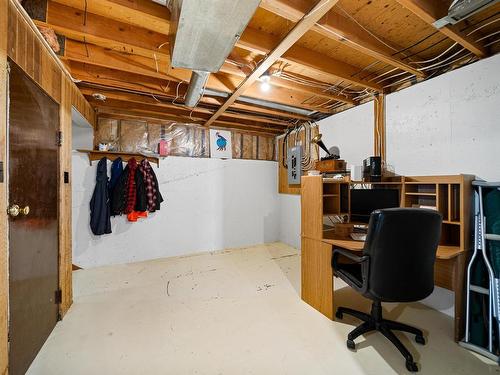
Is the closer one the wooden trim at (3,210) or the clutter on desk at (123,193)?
the wooden trim at (3,210)

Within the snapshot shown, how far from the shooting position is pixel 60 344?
1.68 metres

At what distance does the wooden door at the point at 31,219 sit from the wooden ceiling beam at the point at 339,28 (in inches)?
65.9

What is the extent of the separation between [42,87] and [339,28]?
2.30m

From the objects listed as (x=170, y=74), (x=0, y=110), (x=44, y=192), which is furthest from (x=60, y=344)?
(x=170, y=74)

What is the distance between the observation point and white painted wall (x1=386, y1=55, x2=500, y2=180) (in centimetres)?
186

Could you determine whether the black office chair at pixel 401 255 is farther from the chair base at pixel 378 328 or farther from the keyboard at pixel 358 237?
the keyboard at pixel 358 237

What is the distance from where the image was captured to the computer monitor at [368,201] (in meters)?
2.35

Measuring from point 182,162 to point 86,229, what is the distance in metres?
1.74

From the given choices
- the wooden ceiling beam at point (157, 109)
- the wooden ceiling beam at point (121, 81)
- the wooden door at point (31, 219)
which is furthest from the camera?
the wooden ceiling beam at point (157, 109)

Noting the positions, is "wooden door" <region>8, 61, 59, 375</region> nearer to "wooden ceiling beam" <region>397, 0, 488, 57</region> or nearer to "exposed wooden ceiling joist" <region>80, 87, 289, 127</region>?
"exposed wooden ceiling joist" <region>80, 87, 289, 127</region>

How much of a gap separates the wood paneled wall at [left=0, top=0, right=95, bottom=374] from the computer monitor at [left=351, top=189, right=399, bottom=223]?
116 inches

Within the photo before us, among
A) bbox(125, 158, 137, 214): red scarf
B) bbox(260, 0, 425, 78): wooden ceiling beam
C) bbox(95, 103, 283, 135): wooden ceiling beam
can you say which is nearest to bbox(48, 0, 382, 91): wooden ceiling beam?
bbox(260, 0, 425, 78): wooden ceiling beam

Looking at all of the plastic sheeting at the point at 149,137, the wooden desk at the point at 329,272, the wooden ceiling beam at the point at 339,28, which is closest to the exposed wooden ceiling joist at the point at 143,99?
the plastic sheeting at the point at 149,137

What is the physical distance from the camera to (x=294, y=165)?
402cm
